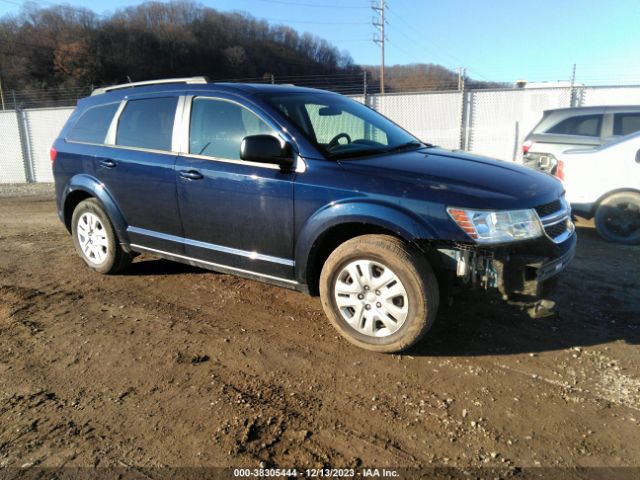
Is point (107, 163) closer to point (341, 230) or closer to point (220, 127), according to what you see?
point (220, 127)

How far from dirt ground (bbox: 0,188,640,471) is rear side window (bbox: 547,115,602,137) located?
355 cm

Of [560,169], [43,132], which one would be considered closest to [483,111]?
[560,169]

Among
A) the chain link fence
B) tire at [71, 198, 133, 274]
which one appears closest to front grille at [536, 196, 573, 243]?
tire at [71, 198, 133, 274]

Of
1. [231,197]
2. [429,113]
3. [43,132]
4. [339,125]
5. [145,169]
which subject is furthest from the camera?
[43,132]

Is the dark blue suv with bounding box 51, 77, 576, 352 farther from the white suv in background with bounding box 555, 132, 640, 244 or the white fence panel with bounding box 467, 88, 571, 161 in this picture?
the white fence panel with bounding box 467, 88, 571, 161

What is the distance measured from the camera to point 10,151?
1461 centimetres

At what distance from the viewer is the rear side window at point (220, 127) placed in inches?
153

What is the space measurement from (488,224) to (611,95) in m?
10.0

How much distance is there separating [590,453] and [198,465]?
1.91 meters

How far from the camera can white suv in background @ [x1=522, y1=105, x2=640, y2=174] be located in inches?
285

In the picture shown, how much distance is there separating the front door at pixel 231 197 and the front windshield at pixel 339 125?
1.06ft

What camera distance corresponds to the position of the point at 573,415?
271 centimetres

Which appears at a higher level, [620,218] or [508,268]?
[508,268]

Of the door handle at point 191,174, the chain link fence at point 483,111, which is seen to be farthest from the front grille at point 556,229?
the chain link fence at point 483,111
